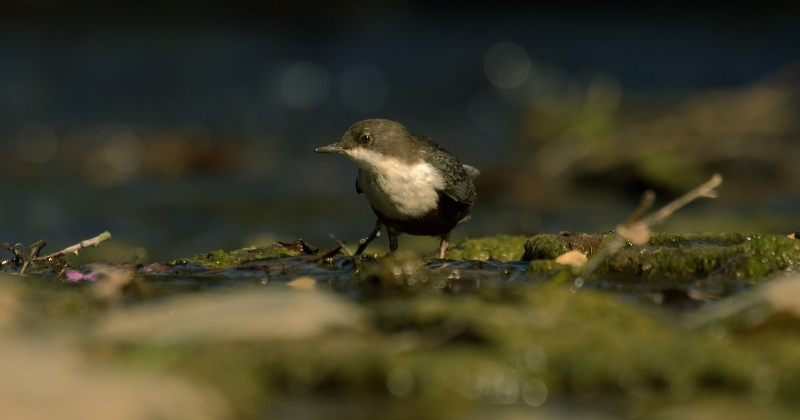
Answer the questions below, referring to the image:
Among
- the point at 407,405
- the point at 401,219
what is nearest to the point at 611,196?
the point at 401,219

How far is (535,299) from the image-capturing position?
3566mm

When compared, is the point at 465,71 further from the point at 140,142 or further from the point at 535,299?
the point at 535,299

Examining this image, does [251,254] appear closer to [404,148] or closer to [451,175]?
[404,148]

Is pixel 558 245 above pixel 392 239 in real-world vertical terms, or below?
below

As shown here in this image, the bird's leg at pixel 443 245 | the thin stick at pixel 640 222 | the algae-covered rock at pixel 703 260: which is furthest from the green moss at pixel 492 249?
the thin stick at pixel 640 222

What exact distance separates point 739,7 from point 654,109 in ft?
22.8

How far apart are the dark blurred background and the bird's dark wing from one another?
1.64 m

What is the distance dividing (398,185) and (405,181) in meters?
0.05

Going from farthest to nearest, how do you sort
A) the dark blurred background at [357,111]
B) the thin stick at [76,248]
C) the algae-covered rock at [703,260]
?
the dark blurred background at [357,111] < the thin stick at [76,248] < the algae-covered rock at [703,260]

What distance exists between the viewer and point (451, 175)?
627cm

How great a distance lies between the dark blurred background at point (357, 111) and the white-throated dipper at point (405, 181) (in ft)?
4.95

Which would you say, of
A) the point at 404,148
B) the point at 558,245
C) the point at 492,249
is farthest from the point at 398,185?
the point at 558,245

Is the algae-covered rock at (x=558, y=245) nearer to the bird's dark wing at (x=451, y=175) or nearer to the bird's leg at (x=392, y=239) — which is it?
the bird's dark wing at (x=451, y=175)

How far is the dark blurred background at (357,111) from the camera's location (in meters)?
10.8
